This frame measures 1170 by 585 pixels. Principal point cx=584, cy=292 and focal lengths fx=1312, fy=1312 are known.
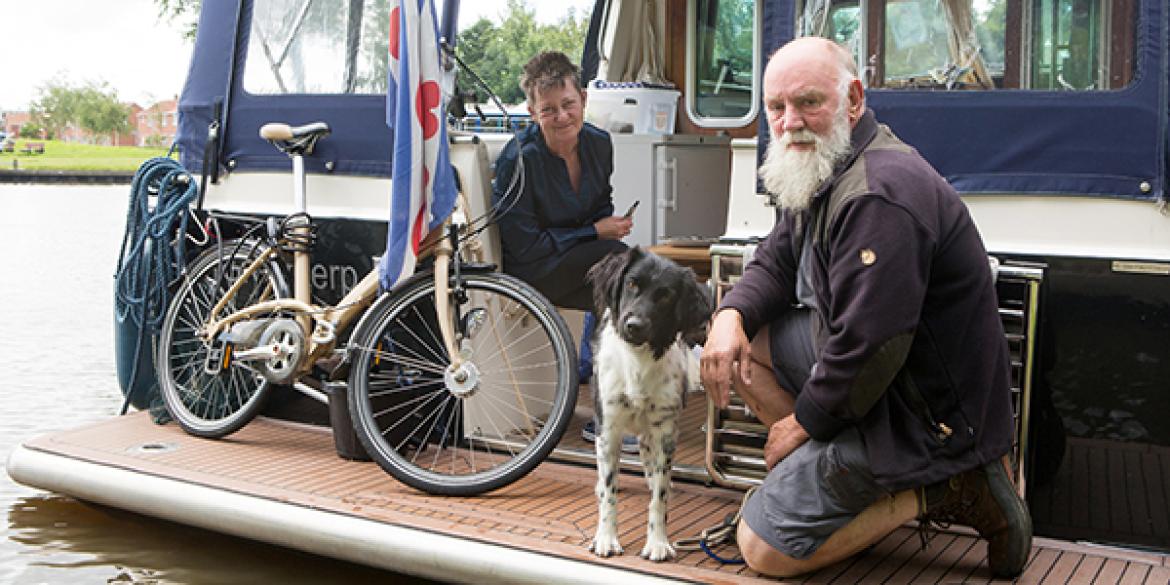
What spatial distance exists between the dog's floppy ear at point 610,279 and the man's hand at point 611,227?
47.7 inches

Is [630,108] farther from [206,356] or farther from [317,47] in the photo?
[206,356]

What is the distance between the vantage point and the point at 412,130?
4242mm

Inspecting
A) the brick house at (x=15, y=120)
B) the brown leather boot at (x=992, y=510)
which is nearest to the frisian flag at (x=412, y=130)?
the brown leather boot at (x=992, y=510)

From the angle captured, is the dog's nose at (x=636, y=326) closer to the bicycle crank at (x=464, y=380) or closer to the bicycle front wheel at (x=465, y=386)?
the bicycle front wheel at (x=465, y=386)

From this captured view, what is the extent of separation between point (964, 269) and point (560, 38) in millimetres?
17124

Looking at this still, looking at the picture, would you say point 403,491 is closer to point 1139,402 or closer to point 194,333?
point 194,333

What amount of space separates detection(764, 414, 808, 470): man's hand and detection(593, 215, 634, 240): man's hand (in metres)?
1.54

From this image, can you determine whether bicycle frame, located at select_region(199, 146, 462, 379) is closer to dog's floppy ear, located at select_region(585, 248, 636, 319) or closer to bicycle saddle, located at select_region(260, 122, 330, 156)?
bicycle saddle, located at select_region(260, 122, 330, 156)

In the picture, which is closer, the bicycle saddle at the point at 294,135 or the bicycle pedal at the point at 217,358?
the bicycle saddle at the point at 294,135

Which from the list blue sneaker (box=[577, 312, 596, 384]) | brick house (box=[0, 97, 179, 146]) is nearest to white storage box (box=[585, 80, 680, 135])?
blue sneaker (box=[577, 312, 596, 384])

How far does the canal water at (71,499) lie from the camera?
14.6 ft

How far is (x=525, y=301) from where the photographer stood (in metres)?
4.20

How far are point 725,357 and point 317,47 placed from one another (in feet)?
7.72

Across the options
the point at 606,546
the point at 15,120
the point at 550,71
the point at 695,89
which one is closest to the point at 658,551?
the point at 606,546
